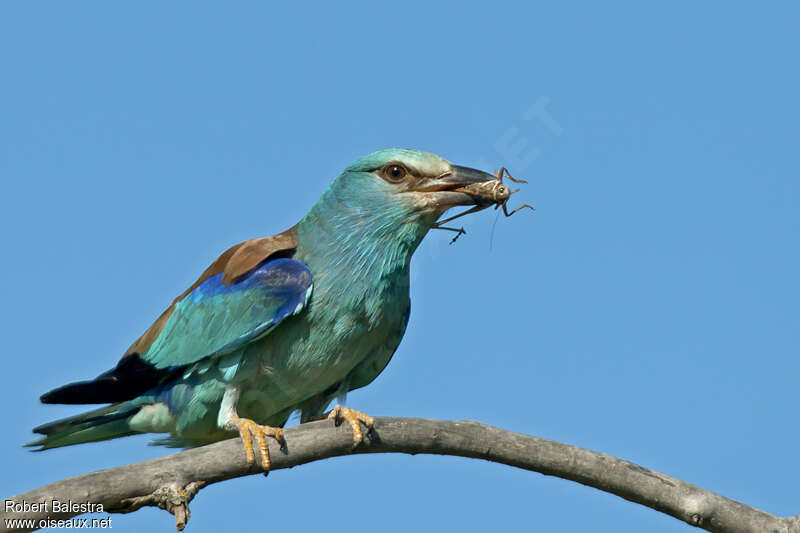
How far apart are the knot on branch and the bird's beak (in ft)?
7.92

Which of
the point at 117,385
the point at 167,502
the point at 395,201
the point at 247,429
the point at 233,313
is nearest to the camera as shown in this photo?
the point at 167,502

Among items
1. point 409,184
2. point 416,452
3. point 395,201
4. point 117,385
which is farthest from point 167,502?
point 409,184

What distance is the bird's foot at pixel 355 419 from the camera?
5266 millimetres

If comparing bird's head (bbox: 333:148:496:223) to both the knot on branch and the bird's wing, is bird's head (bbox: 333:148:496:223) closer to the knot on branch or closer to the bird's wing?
the bird's wing

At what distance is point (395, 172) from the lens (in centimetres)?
639

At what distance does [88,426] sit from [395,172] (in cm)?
233

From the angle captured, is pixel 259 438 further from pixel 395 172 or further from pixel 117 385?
pixel 395 172

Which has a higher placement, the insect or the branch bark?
the insect

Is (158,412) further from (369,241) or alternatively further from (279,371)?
(369,241)

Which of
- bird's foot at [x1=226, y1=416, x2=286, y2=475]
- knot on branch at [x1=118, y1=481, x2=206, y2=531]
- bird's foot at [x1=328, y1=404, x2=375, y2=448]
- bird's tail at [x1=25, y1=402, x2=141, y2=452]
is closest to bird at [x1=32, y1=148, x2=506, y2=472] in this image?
bird's tail at [x1=25, y1=402, x2=141, y2=452]

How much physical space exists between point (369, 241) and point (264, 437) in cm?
147

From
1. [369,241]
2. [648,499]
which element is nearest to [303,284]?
[369,241]

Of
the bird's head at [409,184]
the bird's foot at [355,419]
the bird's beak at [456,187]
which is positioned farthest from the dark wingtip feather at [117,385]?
the bird's beak at [456,187]

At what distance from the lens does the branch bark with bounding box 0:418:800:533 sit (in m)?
4.54
